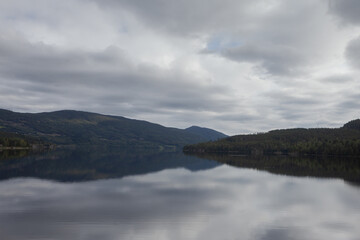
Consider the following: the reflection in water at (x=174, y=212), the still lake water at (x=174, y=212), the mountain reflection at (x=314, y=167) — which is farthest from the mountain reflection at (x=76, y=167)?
the mountain reflection at (x=314, y=167)

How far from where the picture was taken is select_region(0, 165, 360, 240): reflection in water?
23.0 meters

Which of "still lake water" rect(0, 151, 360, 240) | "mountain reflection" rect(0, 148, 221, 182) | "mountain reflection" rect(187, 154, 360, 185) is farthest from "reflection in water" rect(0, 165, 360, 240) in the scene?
"mountain reflection" rect(187, 154, 360, 185)

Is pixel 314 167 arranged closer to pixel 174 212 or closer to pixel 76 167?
pixel 76 167

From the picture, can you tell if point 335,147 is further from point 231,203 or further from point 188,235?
point 188,235

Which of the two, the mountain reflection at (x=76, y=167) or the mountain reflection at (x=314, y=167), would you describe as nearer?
the mountain reflection at (x=76, y=167)

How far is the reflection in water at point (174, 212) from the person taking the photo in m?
23.0

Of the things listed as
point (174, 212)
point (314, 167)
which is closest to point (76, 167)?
point (174, 212)

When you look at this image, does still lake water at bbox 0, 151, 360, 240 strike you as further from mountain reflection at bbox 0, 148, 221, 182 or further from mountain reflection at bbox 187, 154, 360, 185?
mountain reflection at bbox 187, 154, 360, 185

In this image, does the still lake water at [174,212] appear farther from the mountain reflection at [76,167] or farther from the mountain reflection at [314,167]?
the mountain reflection at [314,167]

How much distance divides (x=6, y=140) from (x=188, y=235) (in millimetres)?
175665

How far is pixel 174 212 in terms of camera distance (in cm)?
2972

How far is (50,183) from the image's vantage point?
4816cm

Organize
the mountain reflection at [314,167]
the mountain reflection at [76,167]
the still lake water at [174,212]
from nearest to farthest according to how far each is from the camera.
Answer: the still lake water at [174,212] → the mountain reflection at [76,167] → the mountain reflection at [314,167]

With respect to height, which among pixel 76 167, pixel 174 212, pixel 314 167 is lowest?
pixel 174 212
